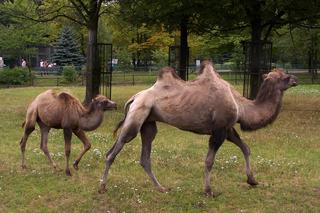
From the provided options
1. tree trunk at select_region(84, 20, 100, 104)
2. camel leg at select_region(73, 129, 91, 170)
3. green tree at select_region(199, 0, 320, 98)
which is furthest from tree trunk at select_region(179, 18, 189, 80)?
camel leg at select_region(73, 129, 91, 170)

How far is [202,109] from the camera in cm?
771

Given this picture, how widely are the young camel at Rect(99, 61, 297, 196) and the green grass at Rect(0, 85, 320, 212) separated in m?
0.41

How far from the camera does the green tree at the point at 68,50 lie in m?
54.8

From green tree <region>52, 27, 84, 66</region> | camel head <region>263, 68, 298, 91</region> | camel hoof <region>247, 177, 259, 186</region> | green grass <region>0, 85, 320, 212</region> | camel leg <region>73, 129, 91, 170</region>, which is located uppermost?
green tree <region>52, 27, 84, 66</region>

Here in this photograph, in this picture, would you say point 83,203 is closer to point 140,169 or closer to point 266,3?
point 140,169

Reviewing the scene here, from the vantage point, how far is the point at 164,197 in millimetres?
7844

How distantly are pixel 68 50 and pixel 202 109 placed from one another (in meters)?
49.6

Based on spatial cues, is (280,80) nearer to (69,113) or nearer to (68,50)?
(69,113)

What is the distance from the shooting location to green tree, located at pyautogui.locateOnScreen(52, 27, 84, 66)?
54778 mm

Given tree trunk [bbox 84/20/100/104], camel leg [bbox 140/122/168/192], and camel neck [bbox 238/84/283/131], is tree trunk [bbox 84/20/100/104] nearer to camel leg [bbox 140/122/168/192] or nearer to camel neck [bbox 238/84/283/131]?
camel leg [bbox 140/122/168/192]

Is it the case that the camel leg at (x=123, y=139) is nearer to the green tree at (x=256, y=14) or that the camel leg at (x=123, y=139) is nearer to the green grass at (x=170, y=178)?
the green grass at (x=170, y=178)

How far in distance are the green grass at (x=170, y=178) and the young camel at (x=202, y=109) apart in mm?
410

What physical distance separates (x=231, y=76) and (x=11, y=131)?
101 ft

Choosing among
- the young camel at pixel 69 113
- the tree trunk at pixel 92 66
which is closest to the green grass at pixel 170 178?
the young camel at pixel 69 113
